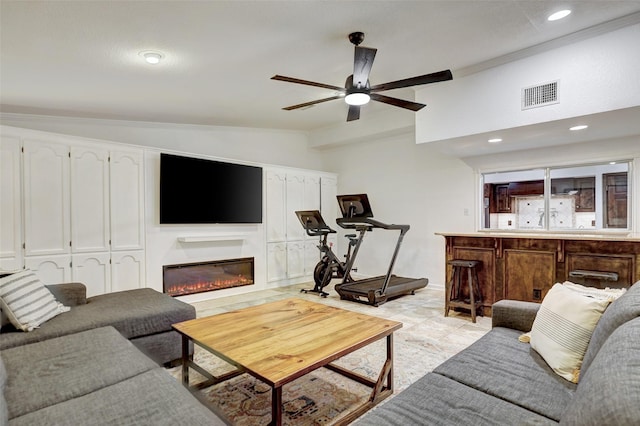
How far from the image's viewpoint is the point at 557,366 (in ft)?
5.44

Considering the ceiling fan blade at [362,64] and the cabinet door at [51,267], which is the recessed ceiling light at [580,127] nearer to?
the ceiling fan blade at [362,64]

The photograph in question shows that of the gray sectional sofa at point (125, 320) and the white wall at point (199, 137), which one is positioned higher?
the white wall at point (199, 137)

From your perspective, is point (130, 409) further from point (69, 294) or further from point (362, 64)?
point (362, 64)

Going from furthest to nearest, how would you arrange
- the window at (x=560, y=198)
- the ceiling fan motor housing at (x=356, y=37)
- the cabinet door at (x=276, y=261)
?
1. the cabinet door at (x=276, y=261)
2. the window at (x=560, y=198)
3. the ceiling fan motor housing at (x=356, y=37)

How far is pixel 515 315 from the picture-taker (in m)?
2.28

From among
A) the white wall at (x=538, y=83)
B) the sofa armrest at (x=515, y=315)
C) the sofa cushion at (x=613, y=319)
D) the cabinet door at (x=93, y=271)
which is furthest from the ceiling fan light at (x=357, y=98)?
the cabinet door at (x=93, y=271)

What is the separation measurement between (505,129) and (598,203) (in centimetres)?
216

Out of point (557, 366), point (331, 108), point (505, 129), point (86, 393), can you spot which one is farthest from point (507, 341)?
point (331, 108)

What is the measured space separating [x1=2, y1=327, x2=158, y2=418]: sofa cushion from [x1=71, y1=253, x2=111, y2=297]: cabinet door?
2.19 meters

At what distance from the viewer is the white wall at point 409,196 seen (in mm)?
5754

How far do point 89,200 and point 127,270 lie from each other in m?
1.01

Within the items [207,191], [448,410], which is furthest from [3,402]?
[207,191]

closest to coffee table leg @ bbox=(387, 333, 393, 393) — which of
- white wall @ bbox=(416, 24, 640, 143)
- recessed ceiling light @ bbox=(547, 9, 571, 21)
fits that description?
white wall @ bbox=(416, 24, 640, 143)

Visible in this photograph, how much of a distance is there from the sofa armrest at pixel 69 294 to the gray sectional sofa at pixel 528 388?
9.24 feet
